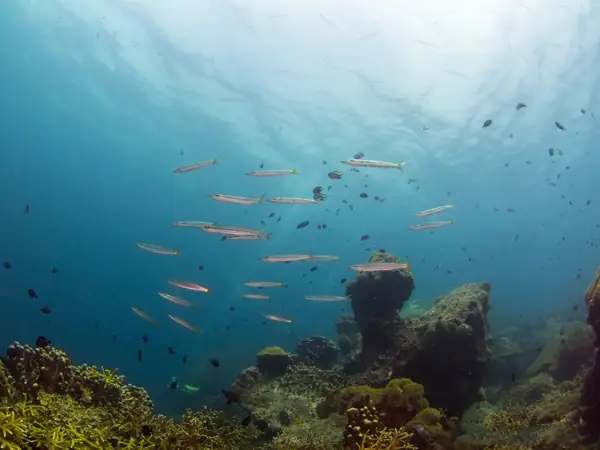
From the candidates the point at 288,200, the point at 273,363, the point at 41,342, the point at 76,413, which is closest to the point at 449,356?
the point at 288,200

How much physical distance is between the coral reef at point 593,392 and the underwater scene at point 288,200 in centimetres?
4

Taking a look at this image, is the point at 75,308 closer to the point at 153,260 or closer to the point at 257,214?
the point at 153,260

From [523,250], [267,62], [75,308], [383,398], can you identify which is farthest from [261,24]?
[523,250]

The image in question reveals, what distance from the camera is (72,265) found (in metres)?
66.3

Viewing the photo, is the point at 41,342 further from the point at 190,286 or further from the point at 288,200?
the point at 288,200

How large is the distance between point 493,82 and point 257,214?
65.5 metres

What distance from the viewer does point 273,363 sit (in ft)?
45.1

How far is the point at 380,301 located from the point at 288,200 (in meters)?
4.50

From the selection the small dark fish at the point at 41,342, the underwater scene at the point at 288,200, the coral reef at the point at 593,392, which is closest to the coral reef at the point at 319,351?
the underwater scene at the point at 288,200

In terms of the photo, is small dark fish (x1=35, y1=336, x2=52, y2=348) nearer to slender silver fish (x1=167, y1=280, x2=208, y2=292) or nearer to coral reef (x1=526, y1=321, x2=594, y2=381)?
slender silver fish (x1=167, y1=280, x2=208, y2=292)

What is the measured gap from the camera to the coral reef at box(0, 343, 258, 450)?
188 inches

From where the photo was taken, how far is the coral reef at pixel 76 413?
477cm

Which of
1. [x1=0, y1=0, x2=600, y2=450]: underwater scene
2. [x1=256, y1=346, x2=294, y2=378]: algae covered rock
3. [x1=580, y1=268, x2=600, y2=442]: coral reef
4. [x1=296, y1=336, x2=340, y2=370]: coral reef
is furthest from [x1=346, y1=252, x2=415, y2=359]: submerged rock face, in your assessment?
[x1=580, y1=268, x2=600, y2=442]: coral reef

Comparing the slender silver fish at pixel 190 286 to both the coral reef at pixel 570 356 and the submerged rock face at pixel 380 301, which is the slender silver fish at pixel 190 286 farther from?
the coral reef at pixel 570 356
